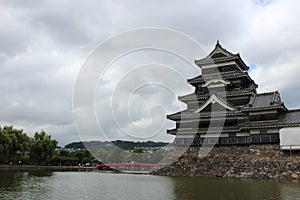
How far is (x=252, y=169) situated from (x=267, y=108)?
224 inches

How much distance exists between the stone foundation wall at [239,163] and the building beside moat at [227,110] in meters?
0.86

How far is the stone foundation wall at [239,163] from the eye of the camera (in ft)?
82.2

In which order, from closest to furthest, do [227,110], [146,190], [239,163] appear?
1. [146,190]
2. [239,163]
3. [227,110]

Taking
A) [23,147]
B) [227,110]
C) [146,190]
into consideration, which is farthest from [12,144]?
[146,190]

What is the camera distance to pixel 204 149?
30.1 meters

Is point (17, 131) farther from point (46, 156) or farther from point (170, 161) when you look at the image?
point (170, 161)

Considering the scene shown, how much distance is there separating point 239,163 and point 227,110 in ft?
17.9

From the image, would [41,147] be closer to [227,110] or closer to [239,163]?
[227,110]

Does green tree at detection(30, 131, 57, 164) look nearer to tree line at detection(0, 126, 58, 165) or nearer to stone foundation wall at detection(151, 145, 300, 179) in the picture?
tree line at detection(0, 126, 58, 165)

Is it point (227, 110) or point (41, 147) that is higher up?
point (227, 110)

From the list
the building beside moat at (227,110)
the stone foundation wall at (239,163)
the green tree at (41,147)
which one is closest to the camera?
the stone foundation wall at (239,163)

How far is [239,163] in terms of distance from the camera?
2736 cm

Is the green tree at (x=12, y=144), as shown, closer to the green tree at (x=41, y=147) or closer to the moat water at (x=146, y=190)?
the green tree at (x=41, y=147)

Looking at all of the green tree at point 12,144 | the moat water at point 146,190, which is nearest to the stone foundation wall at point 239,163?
the moat water at point 146,190
